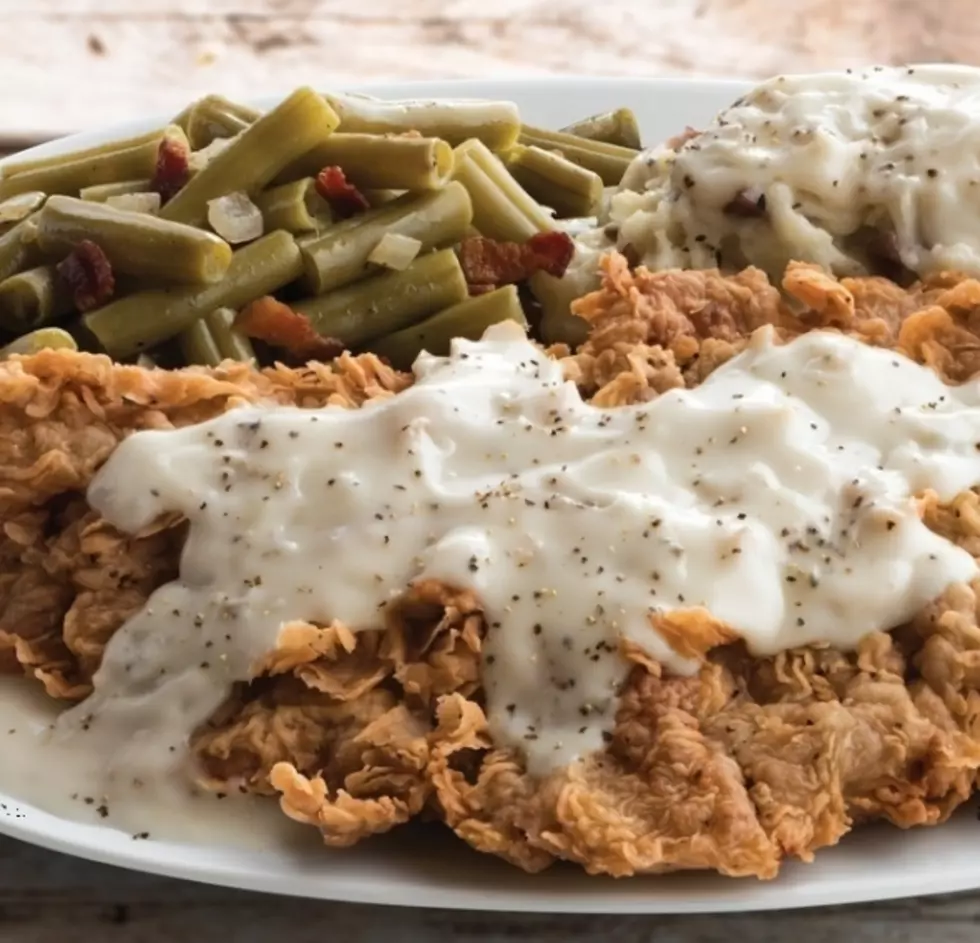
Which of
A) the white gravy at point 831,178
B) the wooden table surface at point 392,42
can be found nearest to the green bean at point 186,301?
the white gravy at point 831,178

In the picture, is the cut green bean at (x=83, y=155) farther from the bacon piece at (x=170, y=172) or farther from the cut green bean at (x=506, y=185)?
the cut green bean at (x=506, y=185)

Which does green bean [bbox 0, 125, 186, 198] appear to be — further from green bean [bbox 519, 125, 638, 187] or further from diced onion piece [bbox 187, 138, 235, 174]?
green bean [bbox 519, 125, 638, 187]

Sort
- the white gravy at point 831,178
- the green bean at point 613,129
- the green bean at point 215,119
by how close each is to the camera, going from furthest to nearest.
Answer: the green bean at point 613,129
the green bean at point 215,119
the white gravy at point 831,178

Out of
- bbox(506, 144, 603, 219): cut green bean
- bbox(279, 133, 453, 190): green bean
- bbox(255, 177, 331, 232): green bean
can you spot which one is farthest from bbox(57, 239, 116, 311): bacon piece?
bbox(506, 144, 603, 219): cut green bean

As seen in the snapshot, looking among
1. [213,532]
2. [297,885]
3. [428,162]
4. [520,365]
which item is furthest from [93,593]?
[428,162]

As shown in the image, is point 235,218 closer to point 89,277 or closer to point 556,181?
point 89,277
